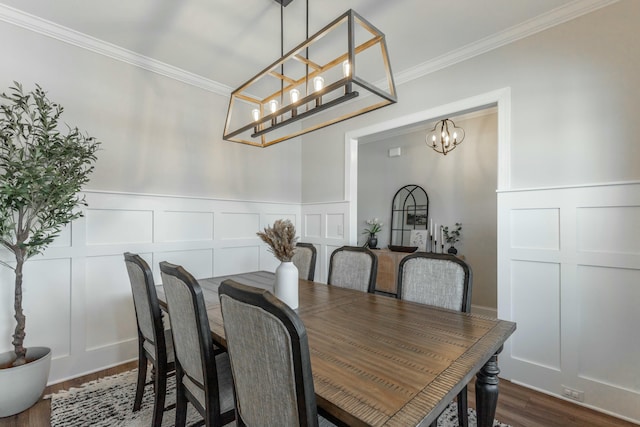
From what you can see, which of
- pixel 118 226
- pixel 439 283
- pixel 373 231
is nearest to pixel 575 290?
pixel 439 283

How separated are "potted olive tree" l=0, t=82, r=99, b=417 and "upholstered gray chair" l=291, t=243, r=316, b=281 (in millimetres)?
1743

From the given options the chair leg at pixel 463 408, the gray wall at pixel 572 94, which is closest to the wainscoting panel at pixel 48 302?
the chair leg at pixel 463 408

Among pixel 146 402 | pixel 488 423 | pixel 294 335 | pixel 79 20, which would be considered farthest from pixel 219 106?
pixel 488 423

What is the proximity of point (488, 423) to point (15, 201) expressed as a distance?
290 cm

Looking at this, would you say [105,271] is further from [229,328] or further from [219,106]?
[229,328]

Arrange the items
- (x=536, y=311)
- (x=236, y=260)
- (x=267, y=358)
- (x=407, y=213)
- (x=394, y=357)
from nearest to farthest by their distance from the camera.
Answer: (x=267, y=358)
(x=394, y=357)
(x=536, y=311)
(x=236, y=260)
(x=407, y=213)

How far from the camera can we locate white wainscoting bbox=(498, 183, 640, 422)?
6.17 feet

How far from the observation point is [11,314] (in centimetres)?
217

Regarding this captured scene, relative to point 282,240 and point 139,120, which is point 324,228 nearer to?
point 282,240

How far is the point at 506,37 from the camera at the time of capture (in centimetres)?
235

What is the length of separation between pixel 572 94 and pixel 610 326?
1588 mm

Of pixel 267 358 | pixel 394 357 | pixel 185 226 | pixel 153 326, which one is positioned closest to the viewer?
pixel 267 358

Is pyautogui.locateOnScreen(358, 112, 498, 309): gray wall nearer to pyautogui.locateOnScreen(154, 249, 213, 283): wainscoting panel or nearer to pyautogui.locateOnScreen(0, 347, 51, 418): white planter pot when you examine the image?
pyautogui.locateOnScreen(154, 249, 213, 283): wainscoting panel

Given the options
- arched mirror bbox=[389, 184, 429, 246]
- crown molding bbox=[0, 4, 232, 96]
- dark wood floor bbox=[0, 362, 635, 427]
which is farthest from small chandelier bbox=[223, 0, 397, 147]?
dark wood floor bbox=[0, 362, 635, 427]
